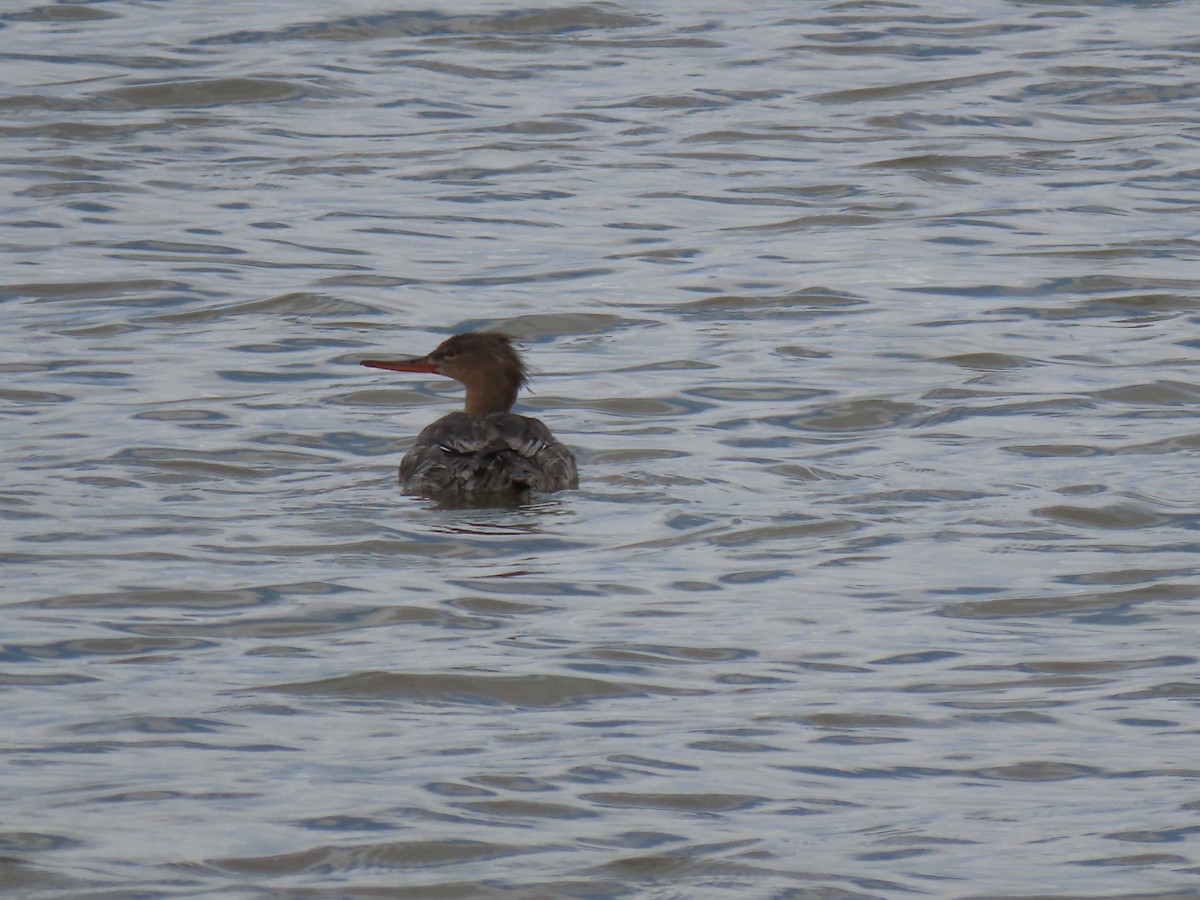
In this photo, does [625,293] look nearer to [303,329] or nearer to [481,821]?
[303,329]

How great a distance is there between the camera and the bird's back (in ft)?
30.3

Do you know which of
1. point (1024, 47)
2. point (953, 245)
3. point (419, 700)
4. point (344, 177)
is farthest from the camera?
point (1024, 47)

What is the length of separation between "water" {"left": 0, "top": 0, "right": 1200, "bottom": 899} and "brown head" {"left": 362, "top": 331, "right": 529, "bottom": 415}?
320 mm

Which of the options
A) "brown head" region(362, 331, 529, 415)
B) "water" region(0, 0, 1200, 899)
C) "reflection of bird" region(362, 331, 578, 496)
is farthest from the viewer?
"brown head" region(362, 331, 529, 415)

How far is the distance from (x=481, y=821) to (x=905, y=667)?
170cm

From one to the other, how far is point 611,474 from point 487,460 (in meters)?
0.56

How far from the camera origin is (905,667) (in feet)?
22.9

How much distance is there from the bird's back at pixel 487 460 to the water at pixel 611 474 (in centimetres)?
13

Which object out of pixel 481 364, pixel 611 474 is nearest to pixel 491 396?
pixel 481 364

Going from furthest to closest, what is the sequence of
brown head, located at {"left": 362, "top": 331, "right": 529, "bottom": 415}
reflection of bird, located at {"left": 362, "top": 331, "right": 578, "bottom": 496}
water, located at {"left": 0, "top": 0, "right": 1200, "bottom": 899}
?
1. brown head, located at {"left": 362, "top": 331, "right": 529, "bottom": 415}
2. reflection of bird, located at {"left": 362, "top": 331, "right": 578, "bottom": 496}
3. water, located at {"left": 0, "top": 0, "right": 1200, "bottom": 899}

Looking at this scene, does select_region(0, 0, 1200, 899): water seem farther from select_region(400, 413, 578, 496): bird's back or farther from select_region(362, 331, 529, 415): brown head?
select_region(362, 331, 529, 415): brown head

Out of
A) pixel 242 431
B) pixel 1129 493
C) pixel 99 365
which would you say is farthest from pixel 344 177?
pixel 1129 493

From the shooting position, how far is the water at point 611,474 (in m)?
5.79

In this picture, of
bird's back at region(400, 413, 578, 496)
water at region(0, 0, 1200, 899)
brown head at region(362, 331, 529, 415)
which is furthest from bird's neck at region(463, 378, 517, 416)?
bird's back at region(400, 413, 578, 496)
